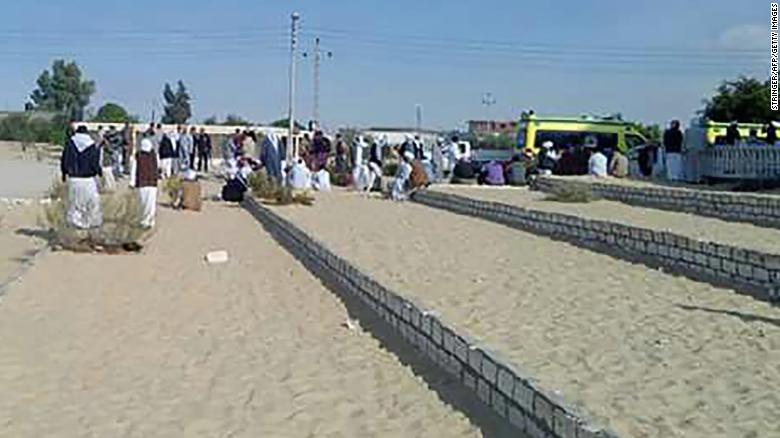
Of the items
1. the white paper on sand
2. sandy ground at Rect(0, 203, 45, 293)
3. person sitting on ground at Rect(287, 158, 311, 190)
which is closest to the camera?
sandy ground at Rect(0, 203, 45, 293)

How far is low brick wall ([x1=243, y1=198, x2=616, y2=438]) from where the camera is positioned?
5295mm

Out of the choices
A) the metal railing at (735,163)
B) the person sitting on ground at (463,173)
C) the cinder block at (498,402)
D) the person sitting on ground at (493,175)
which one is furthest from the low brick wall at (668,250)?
the person sitting on ground at (463,173)

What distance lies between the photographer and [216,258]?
568 inches

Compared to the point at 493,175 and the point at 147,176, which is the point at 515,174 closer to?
the point at 493,175

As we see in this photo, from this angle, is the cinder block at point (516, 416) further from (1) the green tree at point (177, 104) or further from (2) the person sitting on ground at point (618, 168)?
(1) the green tree at point (177, 104)

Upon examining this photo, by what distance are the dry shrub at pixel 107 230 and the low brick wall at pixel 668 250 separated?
564 centimetres

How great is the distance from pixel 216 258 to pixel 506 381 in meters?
8.78

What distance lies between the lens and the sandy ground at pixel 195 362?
6.52 m

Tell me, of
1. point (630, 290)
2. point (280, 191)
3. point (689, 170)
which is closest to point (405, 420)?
point (630, 290)

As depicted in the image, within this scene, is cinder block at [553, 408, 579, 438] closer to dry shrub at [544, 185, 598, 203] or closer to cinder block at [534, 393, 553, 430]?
cinder block at [534, 393, 553, 430]

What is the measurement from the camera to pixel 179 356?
847cm

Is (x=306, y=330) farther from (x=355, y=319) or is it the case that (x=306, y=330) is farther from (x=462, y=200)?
(x=462, y=200)

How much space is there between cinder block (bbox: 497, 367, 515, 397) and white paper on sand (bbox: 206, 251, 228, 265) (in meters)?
8.45

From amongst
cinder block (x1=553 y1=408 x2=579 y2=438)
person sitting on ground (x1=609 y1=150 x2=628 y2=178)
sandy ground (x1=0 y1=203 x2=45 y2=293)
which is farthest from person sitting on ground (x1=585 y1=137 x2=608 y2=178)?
cinder block (x1=553 y1=408 x2=579 y2=438)
